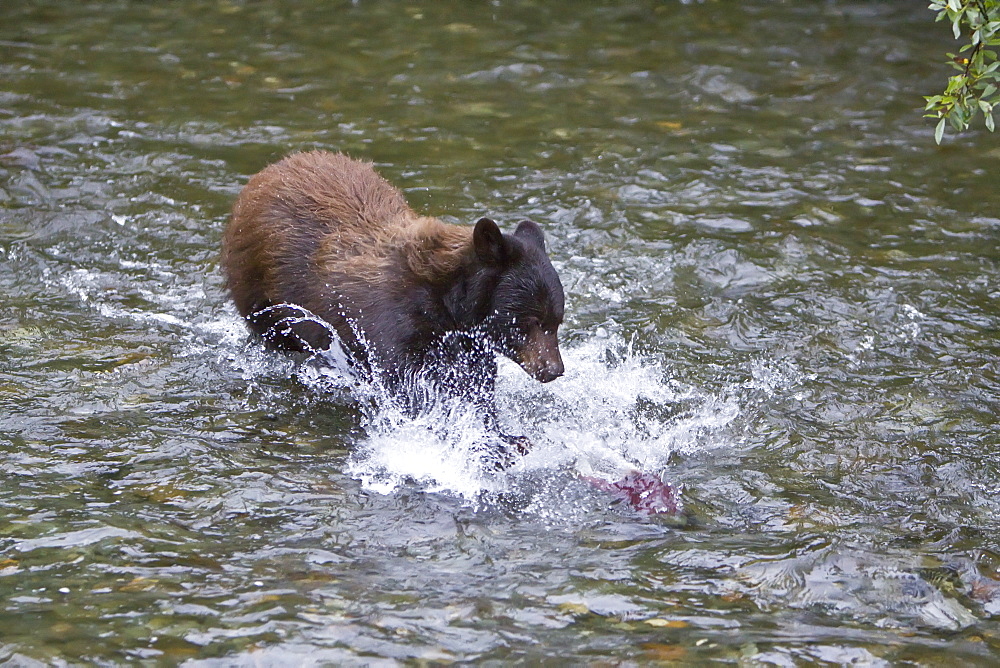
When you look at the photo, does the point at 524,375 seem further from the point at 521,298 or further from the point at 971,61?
the point at 971,61

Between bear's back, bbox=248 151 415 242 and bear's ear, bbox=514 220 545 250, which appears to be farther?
bear's back, bbox=248 151 415 242

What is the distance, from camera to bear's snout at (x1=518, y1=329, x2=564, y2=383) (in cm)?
629

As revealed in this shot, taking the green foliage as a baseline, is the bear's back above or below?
below

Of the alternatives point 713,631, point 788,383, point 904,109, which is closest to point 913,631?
point 713,631

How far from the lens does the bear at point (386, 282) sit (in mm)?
6316

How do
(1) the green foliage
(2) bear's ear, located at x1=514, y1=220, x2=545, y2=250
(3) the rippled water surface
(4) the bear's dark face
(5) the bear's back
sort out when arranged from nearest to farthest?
1. (3) the rippled water surface
2. (1) the green foliage
3. (4) the bear's dark face
4. (2) bear's ear, located at x1=514, y1=220, x2=545, y2=250
5. (5) the bear's back

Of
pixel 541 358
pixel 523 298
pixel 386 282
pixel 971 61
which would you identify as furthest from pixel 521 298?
pixel 971 61

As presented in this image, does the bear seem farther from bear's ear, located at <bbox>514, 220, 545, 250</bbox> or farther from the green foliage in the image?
the green foliage

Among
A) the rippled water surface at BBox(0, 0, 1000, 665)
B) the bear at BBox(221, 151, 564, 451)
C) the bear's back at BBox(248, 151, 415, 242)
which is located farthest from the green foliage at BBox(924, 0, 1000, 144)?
the bear's back at BBox(248, 151, 415, 242)

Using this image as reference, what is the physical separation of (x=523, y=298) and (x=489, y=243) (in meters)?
0.37

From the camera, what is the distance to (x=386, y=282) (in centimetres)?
673

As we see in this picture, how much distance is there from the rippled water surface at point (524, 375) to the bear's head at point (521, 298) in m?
0.63

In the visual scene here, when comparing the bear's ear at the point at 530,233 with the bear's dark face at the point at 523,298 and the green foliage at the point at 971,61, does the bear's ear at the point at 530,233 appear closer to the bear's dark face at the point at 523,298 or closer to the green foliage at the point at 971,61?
the bear's dark face at the point at 523,298

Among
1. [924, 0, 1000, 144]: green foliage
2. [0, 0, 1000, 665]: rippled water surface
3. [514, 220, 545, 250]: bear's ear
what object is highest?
[924, 0, 1000, 144]: green foliage
